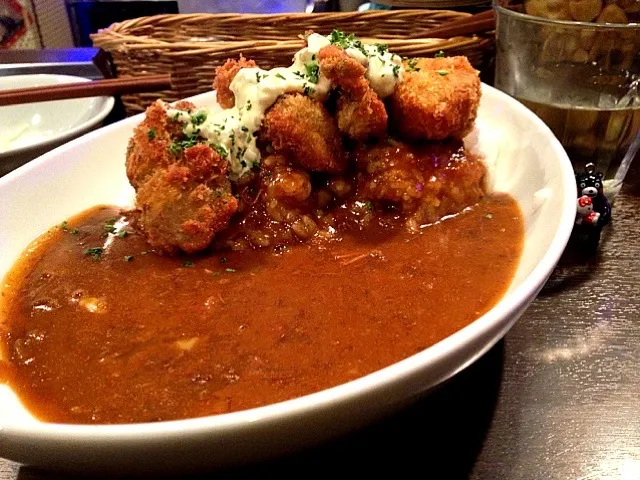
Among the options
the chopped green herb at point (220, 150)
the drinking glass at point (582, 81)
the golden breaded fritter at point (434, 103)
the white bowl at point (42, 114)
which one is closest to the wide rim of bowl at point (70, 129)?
the white bowl at point (42, 114)

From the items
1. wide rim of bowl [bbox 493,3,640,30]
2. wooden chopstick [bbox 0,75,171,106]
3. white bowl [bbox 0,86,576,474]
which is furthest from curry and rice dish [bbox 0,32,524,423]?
wooden chopstick [bbox 0,75,171,106]

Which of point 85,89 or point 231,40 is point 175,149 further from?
point 231,40

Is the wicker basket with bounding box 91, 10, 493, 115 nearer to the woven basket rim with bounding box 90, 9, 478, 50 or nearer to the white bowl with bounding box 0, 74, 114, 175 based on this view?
the woven basket rim with bounding box 90, 9, 478, 50

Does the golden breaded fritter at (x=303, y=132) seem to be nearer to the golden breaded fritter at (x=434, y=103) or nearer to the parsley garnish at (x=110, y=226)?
the golden breaded fritter at (x=434, y=103)

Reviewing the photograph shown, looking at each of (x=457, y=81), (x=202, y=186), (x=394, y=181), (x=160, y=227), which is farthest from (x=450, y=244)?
(x=160, y=227)

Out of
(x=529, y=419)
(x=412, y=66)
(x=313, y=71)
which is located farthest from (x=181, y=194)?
(x=529, y=419)

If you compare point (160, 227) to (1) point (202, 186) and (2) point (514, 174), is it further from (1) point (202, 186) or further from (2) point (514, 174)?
Answer: (2) point (514, 174)
